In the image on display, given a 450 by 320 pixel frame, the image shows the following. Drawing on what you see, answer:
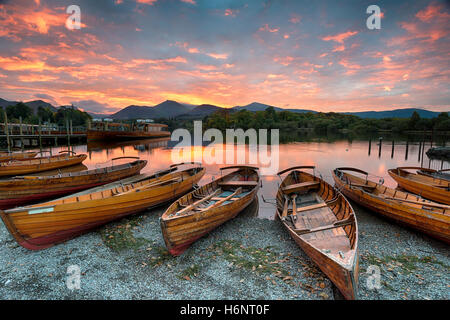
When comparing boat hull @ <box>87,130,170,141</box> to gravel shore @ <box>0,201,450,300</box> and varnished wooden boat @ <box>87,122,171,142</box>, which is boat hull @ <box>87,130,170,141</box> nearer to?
varnished wooden boat @ <box>87,122,171,142</box>

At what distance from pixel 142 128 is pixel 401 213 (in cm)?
6998

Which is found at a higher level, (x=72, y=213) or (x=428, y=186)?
(x=428, y=186)

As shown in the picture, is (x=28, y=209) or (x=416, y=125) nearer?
(x=28, y=209)

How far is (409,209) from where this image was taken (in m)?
7.62

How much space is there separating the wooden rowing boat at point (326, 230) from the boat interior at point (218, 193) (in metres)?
1.98

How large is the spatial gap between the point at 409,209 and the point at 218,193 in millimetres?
7794

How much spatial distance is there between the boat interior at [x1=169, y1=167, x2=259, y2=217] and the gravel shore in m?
1.24

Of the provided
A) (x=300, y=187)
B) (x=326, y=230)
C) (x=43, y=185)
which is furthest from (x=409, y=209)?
(x=43, y=185)

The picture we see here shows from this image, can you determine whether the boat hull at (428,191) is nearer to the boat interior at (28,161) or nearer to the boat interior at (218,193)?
the boat interior at (218,193)

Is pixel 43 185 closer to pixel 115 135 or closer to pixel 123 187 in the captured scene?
pixel 123 187

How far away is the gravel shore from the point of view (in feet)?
17.1
